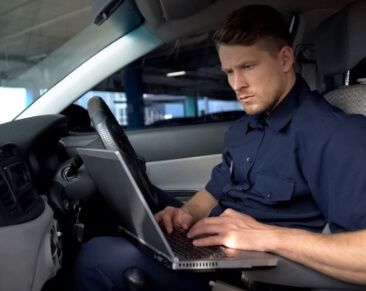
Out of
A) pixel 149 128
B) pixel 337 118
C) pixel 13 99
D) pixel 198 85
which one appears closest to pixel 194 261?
pixel 337 118

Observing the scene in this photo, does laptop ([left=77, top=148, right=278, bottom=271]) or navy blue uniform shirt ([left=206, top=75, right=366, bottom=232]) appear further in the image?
navy blue uniform shirt ([left=206, top=75, right=366, bottom=232])

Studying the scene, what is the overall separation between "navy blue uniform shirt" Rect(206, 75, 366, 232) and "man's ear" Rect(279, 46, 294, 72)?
0.19ft

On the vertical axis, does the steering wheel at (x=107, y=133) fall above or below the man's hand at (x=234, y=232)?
above

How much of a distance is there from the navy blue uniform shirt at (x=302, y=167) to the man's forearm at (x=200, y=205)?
0.21 feet

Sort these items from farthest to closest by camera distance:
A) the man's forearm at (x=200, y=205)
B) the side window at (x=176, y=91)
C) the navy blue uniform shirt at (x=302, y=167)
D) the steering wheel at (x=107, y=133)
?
the side window at (x=176, y=91), the man's forearm at (x=200, y=205), the steering wheel at (x=107, y=133), the navy blue uniform shirt at (x=302, y=167)

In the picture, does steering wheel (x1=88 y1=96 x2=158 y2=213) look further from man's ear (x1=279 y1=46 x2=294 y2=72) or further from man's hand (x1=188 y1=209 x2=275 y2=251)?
man's ear (x1=279 y1=46 x2=294 y2=72)

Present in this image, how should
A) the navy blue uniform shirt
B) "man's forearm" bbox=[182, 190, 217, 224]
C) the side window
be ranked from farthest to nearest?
1. the side window
2. "man's forearm" bbox=[182, 190, 217, 224]
3. the navy blue uniform shirt

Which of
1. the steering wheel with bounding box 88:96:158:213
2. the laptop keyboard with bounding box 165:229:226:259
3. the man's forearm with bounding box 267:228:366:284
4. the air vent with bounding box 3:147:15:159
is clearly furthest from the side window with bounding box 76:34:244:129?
the man's forearm with bounding box 267:228:366:284

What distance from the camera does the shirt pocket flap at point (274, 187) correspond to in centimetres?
127

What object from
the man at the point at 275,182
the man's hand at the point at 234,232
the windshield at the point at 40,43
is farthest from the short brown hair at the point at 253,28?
the windshield at the point at 40,43

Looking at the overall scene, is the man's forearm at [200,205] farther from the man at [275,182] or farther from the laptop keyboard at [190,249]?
the laptop keyboard at [190,249]

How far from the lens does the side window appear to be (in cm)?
285

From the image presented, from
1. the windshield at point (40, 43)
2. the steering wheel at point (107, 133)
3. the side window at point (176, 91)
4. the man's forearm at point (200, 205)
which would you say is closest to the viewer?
the steering wheel at point (107, 133)

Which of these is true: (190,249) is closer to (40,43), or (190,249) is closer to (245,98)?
(245,98)
